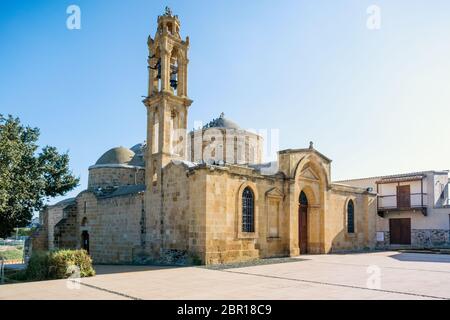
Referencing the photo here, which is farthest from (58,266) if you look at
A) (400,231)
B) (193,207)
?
(400,231)

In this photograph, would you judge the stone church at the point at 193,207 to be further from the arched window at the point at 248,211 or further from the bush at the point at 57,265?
the bush at the point at 57,265

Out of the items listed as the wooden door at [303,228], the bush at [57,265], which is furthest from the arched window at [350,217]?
the bush at [57,265]

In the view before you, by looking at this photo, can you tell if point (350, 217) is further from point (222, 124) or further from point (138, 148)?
point (138, 148)

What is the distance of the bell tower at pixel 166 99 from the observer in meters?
18.0

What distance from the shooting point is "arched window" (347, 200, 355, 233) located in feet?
79.2

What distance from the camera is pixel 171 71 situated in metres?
19.4

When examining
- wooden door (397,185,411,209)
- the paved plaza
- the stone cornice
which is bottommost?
the paved plaza

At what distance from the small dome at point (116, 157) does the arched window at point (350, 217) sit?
49.8 feet

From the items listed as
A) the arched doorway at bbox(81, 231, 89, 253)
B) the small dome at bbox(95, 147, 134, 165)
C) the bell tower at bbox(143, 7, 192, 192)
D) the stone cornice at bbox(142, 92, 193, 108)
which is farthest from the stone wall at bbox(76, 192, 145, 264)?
the stone cornice at bbox(142, 92, 193, 108)

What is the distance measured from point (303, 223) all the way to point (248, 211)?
17.3 feet

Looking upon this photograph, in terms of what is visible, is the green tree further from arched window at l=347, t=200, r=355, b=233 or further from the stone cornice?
arched window at l=347, t=200, r=355, b=233

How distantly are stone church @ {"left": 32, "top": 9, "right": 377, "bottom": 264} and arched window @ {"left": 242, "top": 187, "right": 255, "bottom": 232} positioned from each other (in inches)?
1.8

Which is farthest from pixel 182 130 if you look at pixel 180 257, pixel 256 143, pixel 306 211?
pixel 256 143

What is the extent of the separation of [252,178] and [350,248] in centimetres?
989
